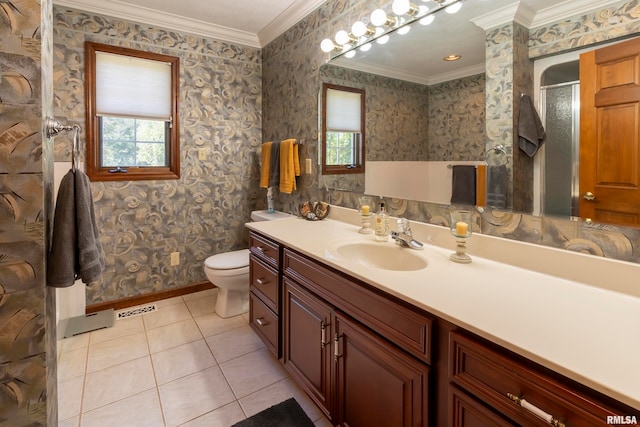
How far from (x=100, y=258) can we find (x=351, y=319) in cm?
100

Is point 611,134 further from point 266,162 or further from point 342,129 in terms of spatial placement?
point 266,162

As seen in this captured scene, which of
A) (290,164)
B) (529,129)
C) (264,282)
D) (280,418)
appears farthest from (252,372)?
(529,129)

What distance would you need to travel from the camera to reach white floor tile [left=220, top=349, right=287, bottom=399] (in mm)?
1713

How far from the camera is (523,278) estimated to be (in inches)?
42.4

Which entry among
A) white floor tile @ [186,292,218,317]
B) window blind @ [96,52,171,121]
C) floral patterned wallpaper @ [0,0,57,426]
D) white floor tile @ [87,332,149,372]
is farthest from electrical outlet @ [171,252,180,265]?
floral patterned wallpaper @ [0,0,57,426]

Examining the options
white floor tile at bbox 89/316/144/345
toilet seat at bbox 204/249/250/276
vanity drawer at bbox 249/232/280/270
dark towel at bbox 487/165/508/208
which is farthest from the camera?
toilet seat at bbox 204/249/250/276

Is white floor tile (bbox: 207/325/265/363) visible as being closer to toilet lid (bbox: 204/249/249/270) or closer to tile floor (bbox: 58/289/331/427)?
tile floor (bbox: 58/289/331/427)

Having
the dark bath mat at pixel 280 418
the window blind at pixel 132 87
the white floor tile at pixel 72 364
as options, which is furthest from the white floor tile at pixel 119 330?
the window blind at pixel 132 87

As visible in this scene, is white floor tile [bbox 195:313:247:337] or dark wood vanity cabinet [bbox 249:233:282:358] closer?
dark wood vanity cabinet [bbox 249:233:282:358]

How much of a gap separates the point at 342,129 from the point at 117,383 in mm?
1958

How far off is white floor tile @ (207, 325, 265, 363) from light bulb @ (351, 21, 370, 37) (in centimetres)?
203

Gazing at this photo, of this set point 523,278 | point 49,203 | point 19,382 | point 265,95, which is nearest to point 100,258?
point 49,203

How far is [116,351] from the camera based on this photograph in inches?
79.4

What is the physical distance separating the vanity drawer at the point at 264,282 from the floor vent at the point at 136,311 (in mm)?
1138
